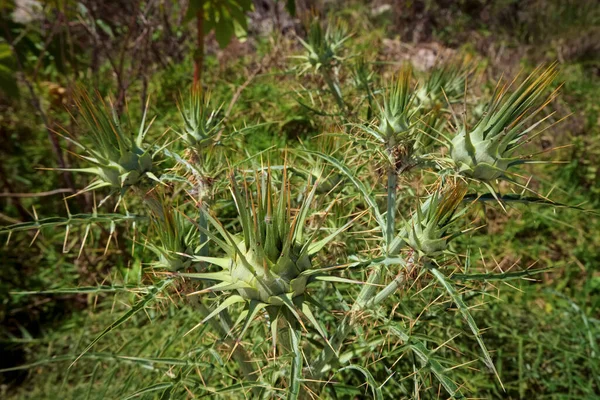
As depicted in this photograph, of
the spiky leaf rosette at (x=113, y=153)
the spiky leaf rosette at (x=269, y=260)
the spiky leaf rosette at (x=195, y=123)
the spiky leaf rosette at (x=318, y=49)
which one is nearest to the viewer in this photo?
the spiky leaf rosette at (x=269, y=260)

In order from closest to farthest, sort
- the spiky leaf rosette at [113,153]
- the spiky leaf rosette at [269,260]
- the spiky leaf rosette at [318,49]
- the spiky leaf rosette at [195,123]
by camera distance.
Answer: the spiky leaf rosette at [269,260] < the spiky leaf rosette at [113,153] < the spiky leaf rosette at [195,123] < the spiky leaf rosette at [318,49]

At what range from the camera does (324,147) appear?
4.81 ft

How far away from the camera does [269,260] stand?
0.99 m

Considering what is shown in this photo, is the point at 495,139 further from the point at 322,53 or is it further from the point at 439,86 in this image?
the point at 322,53

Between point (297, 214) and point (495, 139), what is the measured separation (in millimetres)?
518

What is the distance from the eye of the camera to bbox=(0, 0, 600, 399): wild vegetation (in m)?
1.16

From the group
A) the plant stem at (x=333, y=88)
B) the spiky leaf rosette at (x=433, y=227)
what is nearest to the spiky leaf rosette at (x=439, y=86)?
the plant stem at (x=333, y=88)

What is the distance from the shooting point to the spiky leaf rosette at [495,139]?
1.12 metres

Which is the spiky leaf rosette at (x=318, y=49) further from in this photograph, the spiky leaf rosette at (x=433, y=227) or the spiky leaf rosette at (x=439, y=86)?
the spiky leaf rosette at (x=433, y=227)

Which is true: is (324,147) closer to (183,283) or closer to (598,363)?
(183,283)

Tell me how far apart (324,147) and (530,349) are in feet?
6.07

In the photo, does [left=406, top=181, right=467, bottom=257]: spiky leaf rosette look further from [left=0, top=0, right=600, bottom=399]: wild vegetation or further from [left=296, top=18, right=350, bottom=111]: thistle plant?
[left=296, top=18, right=350, bottom=111]: thistle plant

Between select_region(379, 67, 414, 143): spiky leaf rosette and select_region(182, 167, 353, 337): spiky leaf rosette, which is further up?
select_region(379, 67, 414, 143): spiky leaf rosette

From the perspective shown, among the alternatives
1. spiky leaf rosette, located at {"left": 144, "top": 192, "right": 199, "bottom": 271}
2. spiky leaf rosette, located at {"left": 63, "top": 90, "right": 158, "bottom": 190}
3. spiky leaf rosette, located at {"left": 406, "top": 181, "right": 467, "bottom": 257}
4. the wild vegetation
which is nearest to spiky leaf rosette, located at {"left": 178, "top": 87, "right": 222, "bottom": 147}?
the wild vegetation
